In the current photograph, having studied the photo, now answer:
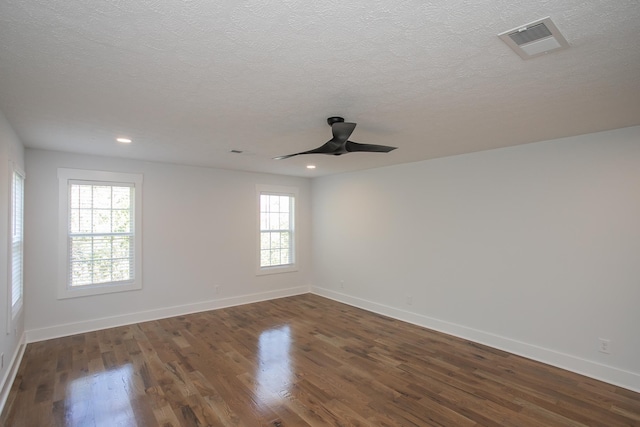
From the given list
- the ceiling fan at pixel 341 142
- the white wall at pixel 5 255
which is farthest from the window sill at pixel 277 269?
the ceiling fan at pixel 341 142

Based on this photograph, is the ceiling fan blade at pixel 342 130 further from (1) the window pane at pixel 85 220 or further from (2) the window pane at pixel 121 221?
(1) the window pane at pixel 85 220

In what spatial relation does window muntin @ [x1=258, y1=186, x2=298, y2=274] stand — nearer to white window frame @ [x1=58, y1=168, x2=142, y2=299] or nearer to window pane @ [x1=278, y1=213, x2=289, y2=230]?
window pane @ [x1=278, y1=213, x2=289, y2=230]

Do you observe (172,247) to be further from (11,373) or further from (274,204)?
(11,373)

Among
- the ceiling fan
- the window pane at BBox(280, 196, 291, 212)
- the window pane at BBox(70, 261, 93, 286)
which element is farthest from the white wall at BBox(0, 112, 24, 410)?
the window pane at BBox(280, 196, 291, 212)

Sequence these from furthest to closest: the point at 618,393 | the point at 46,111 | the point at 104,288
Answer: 1. the point at 104,288
2. the point at 618,393
3. the point at 46,111

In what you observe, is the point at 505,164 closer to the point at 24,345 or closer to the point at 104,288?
the point at 104,288

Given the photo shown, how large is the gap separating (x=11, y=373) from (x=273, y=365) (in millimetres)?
2473

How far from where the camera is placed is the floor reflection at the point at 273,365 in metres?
2.99

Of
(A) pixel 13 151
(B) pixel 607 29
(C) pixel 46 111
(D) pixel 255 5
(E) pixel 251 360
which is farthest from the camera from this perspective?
(E) pixel 251 360

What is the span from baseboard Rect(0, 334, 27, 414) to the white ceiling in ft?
7.53

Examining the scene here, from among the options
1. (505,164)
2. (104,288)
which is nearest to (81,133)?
(104,288)

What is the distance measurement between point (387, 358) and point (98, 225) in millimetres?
4311

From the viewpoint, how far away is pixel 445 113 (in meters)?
2.77

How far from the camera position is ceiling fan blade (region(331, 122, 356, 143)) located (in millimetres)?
2568
